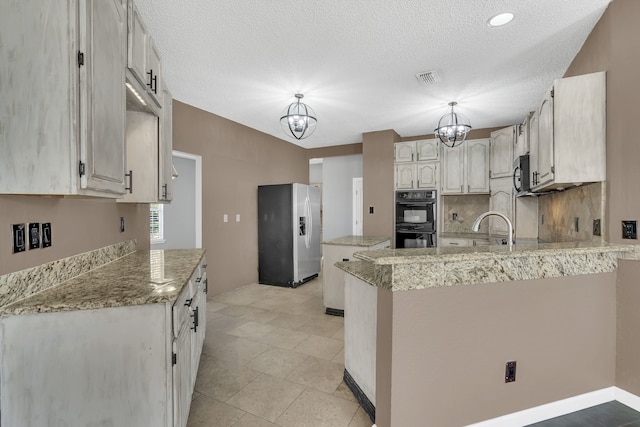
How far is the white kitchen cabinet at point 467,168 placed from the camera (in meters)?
4.57

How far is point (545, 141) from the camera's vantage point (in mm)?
2396

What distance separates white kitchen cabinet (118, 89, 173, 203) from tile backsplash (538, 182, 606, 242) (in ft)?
10.5

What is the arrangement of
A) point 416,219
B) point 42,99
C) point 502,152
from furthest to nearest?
point 416,219
point 502,152
point 42,99

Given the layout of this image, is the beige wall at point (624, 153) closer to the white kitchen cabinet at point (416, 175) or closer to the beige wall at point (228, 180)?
the white kitchen cabinet at point (416, 175)

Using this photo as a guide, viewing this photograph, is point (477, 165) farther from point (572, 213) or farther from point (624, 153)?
point (624, 153)

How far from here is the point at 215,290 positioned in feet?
14.0

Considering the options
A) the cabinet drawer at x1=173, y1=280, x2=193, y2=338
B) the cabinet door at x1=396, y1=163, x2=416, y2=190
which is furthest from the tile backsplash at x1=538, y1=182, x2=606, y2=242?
the cabinet drawer at x1=173, y1=280, x2=193, y2=338

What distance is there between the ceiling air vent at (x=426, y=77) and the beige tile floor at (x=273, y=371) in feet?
8.88

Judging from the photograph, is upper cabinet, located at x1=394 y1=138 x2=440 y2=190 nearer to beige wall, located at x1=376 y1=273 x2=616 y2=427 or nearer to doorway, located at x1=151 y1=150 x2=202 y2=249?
beige wall, located at x1=376 y1=273 x2=616 y2=427

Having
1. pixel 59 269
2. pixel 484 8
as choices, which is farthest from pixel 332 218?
pixel 59 269

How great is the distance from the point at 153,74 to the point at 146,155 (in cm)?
58

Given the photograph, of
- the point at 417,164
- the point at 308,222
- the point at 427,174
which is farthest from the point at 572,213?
the point at 308,222

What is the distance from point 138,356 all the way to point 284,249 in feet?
11.7

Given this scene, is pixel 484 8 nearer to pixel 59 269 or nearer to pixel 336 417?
pixel 336 417
